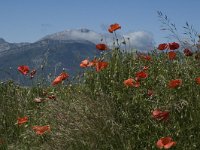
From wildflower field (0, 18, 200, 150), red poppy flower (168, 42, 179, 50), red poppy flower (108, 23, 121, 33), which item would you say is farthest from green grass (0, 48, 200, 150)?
red poppy flower (108, 23, 121, 33)

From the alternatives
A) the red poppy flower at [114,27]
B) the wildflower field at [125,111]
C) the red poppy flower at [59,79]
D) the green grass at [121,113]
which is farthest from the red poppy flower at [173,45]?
the red poppy flower at [59,79]

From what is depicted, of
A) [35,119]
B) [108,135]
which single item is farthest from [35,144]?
[108,135]

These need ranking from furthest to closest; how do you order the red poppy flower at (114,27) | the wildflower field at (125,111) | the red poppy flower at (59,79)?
the red poppy flower at (114,27), the red poppy flower at (59,79), the wildflower field at (125,111)

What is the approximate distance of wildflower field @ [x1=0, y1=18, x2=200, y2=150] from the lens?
4605 millimetres

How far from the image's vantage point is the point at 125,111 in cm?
509

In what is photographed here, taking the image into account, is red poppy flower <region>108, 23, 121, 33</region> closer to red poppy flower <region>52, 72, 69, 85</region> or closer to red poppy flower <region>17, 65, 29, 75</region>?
red poppy flower <region>52, 72, 69, 85</region>

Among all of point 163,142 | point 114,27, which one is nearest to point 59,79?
point 114,27

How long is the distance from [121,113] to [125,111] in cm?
11

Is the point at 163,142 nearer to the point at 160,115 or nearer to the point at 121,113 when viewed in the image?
the point at 160,115

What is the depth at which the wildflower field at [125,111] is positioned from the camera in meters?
4.61

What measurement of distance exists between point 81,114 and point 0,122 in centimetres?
223

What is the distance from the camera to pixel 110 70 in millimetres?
5918

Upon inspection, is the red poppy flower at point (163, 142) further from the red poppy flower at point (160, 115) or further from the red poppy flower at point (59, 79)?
the red poppy flower at point (59, 79)

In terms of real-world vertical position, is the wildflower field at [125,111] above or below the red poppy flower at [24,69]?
below
